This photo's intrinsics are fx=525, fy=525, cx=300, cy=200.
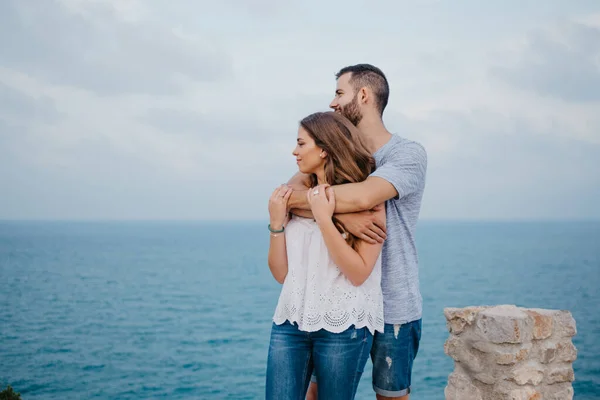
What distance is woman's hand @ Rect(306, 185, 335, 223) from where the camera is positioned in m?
2.24

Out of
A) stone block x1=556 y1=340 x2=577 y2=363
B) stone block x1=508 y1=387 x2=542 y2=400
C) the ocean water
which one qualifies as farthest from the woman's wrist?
the ocean water

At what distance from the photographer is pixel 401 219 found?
2566 millimetres

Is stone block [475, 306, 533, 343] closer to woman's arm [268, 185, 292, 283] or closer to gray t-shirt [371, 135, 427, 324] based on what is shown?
gray t-shirt [371, 135, 427, 324]

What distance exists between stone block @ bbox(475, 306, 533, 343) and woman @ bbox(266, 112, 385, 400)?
1.26 meters

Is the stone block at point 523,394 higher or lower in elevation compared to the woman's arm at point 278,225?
lower

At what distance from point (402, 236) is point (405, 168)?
1.12ft

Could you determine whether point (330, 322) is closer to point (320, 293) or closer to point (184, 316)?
point (320, 293)

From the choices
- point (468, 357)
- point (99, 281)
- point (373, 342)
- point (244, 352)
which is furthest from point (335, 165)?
point (99, 281)

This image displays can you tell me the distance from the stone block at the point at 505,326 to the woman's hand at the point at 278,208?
1.68 m

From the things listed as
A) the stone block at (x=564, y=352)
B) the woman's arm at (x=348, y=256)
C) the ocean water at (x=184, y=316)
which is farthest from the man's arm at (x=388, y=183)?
the ocean water at (x=184, y=316)

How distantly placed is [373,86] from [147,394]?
102ft

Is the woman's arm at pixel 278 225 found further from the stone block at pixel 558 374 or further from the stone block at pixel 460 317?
the stone block at pixel 558 374

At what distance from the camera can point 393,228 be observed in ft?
8.34

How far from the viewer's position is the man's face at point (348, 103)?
9.00 feet
